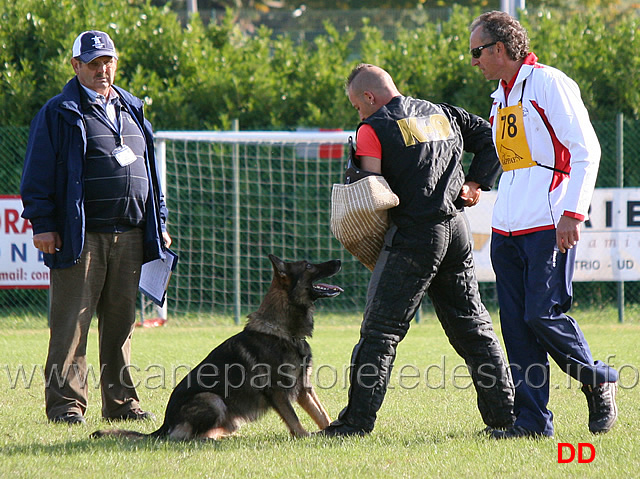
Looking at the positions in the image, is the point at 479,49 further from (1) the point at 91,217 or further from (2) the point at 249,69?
(2) the point at 249,69

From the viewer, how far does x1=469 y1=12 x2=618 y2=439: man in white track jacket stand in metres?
4.11

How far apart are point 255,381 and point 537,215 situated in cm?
182

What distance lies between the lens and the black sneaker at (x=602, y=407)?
4247 mm

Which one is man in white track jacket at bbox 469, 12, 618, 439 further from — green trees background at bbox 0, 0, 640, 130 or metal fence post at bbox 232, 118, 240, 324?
green trees background at bbox 0, 0, 640, 130

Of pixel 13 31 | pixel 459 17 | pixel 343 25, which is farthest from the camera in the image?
pixel 343 25

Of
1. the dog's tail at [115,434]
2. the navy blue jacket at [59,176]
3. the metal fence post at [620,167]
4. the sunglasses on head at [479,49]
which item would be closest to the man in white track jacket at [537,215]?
the sunglasses on head at [479,49]

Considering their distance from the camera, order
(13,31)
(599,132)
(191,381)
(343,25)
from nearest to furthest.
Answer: (191,381) → (599,132) → (13,31) → (343,25)

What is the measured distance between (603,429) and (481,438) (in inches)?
25.1

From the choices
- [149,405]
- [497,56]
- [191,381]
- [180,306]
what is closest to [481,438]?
[191,381]

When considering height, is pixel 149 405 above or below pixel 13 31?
below

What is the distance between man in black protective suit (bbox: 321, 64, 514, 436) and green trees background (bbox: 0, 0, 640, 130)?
23.9ft

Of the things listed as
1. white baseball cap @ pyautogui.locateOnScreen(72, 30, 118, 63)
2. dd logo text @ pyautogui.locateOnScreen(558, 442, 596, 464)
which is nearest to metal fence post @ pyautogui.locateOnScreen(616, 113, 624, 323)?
dd logo text @ pyautogui.locateOnScreen(558, 442, 596, 464)

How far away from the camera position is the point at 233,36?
43.1 feet

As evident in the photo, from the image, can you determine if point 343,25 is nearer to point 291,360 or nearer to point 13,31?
point 13,31
